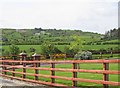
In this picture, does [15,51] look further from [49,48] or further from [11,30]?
[11,30]

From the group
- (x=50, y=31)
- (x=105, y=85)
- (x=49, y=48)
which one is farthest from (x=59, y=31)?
(x=105, y=85)

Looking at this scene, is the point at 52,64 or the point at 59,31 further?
the point at 59,31

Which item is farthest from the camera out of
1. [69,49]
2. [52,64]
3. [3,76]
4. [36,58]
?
[69,49]

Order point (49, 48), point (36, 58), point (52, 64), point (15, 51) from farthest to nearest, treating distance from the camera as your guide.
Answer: point (49, 48)
point (15, 51)
point (36, 58)
point (52, 64)

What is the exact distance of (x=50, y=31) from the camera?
17838 cm

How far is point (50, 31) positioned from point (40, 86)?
164 meters

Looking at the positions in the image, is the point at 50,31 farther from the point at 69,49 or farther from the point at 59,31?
the point at 69,49

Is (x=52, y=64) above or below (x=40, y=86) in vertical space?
above

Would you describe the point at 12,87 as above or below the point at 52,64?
below

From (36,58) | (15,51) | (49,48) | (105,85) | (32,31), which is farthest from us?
(32,31)

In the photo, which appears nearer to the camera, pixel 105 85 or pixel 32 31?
pixel 105 85

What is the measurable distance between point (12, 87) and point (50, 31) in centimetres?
16428

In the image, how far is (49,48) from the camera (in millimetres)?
65750

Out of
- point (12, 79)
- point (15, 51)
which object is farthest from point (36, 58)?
point (15, 51)
